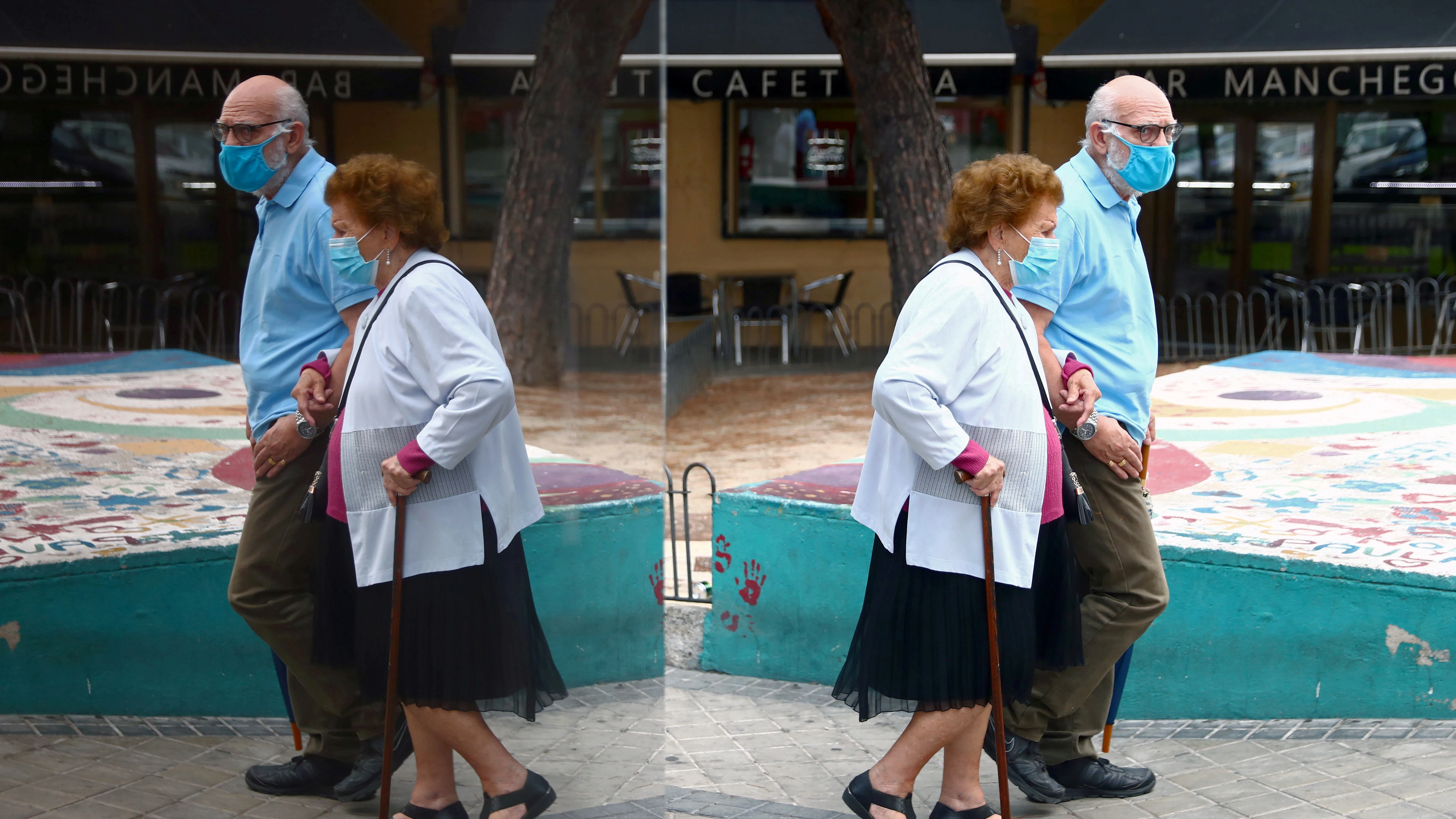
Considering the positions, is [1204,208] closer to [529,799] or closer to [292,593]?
[529,799]

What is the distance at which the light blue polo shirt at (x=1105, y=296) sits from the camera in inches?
129

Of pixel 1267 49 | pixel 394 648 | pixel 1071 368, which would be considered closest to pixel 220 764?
pixel 394 648

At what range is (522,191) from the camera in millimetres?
3152

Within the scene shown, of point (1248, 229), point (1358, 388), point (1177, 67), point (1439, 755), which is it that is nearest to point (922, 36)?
point (1248, 229)

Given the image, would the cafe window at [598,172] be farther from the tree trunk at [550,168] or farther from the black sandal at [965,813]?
the black sandal at [965,813]

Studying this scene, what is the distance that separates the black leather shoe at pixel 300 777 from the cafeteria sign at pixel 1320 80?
18.4 ft

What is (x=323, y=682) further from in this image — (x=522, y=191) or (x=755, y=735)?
(x=755, y=735)

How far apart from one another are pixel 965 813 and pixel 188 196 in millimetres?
2436

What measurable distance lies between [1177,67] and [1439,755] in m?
4.73

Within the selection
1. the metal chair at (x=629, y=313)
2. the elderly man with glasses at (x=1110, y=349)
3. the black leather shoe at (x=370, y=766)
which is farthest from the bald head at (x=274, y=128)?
the elderly man with glasses at (x=1110, y=349)

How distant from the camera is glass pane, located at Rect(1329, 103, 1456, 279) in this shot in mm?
11438

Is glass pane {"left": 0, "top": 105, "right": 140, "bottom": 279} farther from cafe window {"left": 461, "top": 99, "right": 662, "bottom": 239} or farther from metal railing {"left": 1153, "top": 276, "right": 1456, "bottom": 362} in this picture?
metal railing {"left": 1153, "top": 276, "right": 1456, "bottom": 362}

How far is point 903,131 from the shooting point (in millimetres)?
5773

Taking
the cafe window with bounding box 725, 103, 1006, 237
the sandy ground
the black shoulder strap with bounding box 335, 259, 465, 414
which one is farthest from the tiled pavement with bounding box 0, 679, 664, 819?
the cafe window with bounding box 725, 103, 1006, 237
